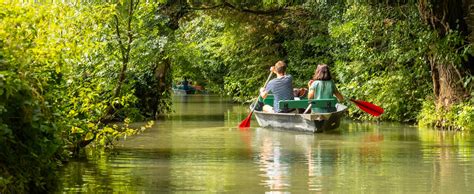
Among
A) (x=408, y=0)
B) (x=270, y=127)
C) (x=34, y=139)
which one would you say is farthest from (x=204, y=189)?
(x=408, y=0)

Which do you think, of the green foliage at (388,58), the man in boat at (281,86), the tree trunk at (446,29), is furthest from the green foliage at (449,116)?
the man in boat at (281,86)

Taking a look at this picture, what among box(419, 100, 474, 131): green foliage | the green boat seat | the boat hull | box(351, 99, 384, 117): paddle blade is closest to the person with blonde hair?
the green boat seat

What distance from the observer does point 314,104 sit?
73.0 feet

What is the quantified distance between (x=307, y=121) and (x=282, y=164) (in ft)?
23.9

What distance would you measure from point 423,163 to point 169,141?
665 centimetres

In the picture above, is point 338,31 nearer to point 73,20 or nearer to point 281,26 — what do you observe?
point 281,26

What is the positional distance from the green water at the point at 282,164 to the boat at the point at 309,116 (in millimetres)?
297

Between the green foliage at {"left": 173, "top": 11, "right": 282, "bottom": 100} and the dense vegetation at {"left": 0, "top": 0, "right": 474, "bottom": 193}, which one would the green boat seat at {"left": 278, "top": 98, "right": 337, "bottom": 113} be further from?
the green foliage at {"left": 173, "top": 11, "right": 282, "bottom": 100}

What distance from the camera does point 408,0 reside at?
25.1m

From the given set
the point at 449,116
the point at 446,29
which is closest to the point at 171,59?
the point at 446,29

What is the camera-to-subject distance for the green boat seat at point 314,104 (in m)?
22.2

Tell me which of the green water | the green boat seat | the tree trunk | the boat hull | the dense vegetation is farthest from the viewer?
the tree trunk

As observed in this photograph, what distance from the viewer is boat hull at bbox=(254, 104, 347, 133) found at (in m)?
21.6

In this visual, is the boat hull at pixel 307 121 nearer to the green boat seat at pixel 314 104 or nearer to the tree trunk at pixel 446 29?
the green boat seat at pixel 314 104
